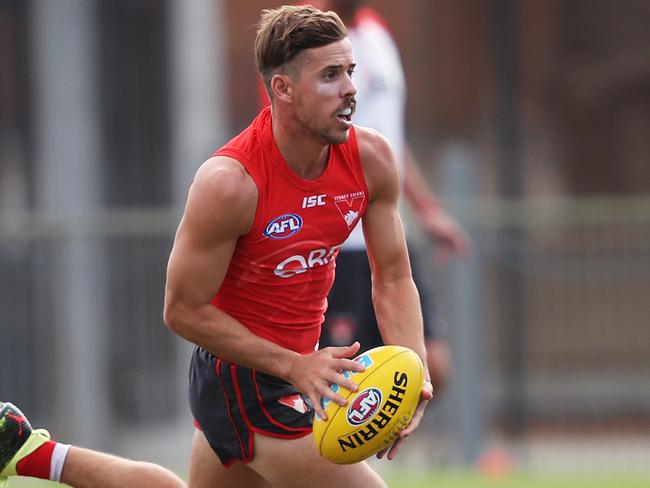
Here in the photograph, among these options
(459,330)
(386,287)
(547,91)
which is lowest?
(459,330)

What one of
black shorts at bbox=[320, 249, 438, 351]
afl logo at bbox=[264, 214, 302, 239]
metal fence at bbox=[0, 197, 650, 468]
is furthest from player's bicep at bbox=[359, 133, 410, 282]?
metal fence at bbox=[0, 197, 650, 468]

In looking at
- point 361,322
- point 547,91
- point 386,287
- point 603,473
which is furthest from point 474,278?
point 386,287

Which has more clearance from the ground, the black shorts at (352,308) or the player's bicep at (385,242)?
the player's bicep at (385,242)

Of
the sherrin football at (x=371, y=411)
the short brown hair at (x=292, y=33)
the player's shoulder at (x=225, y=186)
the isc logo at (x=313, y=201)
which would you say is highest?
the short brown hair at (x=292, y=33)

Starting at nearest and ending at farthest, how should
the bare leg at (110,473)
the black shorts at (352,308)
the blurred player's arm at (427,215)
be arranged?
the bare leg at (110,473), the black shorts at (352,308), the blurred player's arm at (427,215)

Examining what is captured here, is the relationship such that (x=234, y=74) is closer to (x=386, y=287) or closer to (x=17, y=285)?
(x=17, y=285)

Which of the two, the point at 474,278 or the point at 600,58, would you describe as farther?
the point at 600,58

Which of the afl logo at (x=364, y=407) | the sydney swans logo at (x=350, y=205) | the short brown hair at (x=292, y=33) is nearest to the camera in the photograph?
the afl logo at (x=364, y=407)

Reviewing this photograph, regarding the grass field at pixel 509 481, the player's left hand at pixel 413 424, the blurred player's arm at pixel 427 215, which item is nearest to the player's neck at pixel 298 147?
the player's left hand at pixel 413 424

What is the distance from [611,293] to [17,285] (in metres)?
4.51

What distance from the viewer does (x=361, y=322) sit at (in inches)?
302

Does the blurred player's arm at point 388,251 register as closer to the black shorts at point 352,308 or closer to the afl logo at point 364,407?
the afl logo at point 364,407

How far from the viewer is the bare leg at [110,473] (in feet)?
19.6

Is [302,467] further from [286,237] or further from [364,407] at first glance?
[286,237]
